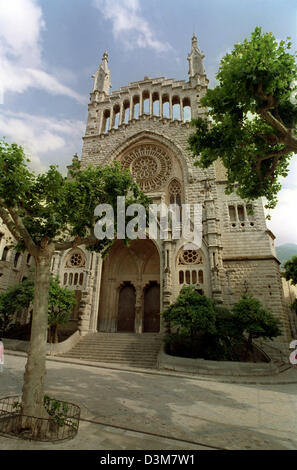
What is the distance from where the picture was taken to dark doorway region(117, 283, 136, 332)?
22500 mm

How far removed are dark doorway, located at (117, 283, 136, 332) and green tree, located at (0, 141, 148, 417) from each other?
14.8 meters

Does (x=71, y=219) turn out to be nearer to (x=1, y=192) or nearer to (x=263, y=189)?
(x=1, y=192)

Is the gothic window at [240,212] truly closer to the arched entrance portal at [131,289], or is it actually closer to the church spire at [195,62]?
the arched entrance portal at [131,289]

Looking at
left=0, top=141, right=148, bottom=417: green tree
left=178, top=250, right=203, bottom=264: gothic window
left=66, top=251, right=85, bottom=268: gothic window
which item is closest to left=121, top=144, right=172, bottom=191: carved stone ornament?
left=178, top=250, right=203, bottom=264: gothic window

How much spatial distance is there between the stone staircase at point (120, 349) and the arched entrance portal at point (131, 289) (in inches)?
147

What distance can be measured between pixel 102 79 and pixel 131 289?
25056 millimetres

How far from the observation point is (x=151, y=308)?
73.5ft

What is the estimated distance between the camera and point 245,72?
7344 millimetres

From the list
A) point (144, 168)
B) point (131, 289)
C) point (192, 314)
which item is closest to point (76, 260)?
point (131, 289)

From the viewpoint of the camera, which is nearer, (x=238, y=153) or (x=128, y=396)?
(x=128, y=396)

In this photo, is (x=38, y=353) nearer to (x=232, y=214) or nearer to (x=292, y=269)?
(x=292, y=269)

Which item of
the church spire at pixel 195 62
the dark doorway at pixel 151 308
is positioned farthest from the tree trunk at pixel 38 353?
the church spire at pixel 195 62

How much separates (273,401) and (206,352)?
7.05 m

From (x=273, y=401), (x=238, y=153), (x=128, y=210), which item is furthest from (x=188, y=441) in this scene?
(x=238, y=153)
